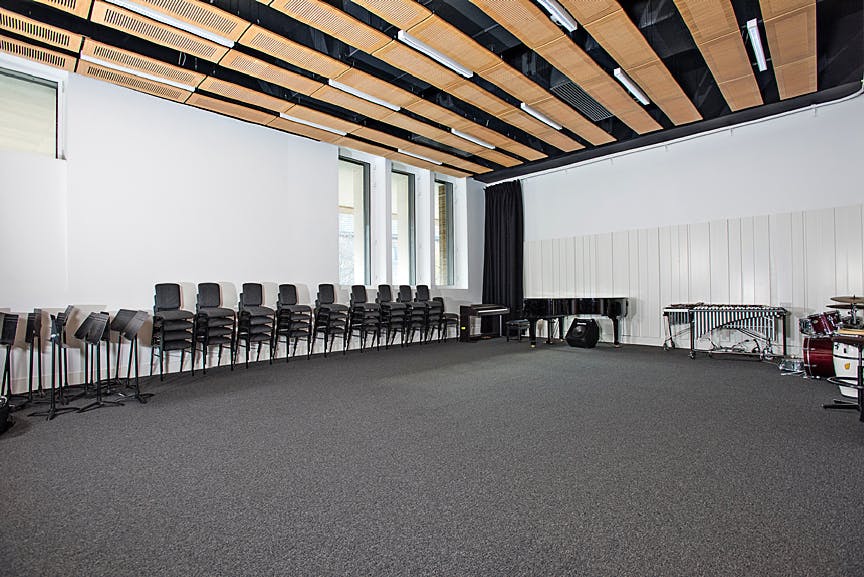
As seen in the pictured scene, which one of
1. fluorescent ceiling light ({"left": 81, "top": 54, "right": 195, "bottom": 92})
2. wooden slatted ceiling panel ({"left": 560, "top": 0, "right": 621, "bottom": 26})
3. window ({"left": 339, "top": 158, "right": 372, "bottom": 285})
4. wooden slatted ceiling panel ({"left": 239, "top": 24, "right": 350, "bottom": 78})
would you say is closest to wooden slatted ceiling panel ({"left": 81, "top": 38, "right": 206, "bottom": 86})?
fluorescent ceiling light ({"left": 81, "top": 54, "right": 195, "bottom": 92})

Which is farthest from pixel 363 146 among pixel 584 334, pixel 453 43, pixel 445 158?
pixel 584 334

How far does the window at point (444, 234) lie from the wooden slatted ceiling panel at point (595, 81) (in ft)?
13.9

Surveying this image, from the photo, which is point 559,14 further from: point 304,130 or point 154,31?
point 304,130

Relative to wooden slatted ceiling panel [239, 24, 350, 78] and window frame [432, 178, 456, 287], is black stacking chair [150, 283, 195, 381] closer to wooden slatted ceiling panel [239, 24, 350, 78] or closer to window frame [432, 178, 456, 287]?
wooden slatted ceiling panel [239, 24, 350, 78]

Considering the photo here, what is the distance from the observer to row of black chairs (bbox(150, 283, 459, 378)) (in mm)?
5762

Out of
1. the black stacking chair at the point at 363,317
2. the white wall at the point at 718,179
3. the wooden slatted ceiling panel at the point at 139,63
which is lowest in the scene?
the black stacking chair at the point at 363,317

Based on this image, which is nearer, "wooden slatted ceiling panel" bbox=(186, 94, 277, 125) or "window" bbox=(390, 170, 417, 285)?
"wooden slatted ceiling panel" bbox=(186, 94, 277, 125)

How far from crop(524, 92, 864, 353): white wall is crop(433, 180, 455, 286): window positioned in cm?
193

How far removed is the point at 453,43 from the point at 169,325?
4.57 m

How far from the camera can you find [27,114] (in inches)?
210

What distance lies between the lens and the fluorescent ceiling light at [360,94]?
5.80 m

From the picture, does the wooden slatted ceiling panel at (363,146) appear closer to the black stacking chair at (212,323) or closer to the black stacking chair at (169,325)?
the black stacking chair at (212,323)

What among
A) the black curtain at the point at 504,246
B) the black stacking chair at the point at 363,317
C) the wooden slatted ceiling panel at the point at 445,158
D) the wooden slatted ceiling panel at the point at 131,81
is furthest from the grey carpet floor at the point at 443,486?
the black curtain at the point at 504,246

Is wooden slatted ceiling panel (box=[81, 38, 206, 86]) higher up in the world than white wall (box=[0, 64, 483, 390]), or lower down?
higher up
